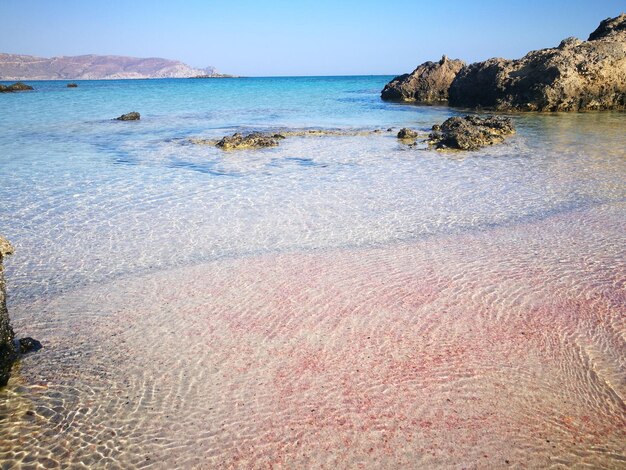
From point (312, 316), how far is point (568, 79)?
27.0 metres

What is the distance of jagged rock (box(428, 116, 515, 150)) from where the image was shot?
1405 centimetres

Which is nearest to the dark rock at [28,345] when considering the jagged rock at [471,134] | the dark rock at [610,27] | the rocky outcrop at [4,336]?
the rocky outcrop at [4,336]

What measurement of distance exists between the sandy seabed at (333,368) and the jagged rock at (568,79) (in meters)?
23.5

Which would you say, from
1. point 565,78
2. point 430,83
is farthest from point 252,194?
point 430,83

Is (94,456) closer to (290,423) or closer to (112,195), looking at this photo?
(290,423)

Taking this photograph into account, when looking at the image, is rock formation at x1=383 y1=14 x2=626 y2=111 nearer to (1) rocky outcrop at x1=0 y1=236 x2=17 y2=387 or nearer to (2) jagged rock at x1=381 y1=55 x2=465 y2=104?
(2) jagged rock at x1=381 y1=55 x2=465 y2=104

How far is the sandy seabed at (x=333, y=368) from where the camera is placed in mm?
2906

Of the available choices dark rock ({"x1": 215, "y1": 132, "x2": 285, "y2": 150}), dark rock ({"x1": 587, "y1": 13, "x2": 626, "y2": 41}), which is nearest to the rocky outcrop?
dark rock ({"x1": 215, "y1": 132, "x2": 285, "y2": 150})

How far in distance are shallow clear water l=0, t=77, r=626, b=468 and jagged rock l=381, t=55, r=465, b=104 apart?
28520 millimetres

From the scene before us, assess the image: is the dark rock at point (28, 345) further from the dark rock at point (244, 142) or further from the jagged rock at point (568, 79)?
the jagged rock at point (568, 79)

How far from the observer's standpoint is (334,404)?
10.8ft

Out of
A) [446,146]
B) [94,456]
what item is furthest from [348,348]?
[446,146]

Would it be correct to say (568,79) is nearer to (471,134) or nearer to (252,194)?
(471,134)

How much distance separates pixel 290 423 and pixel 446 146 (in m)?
12.8
